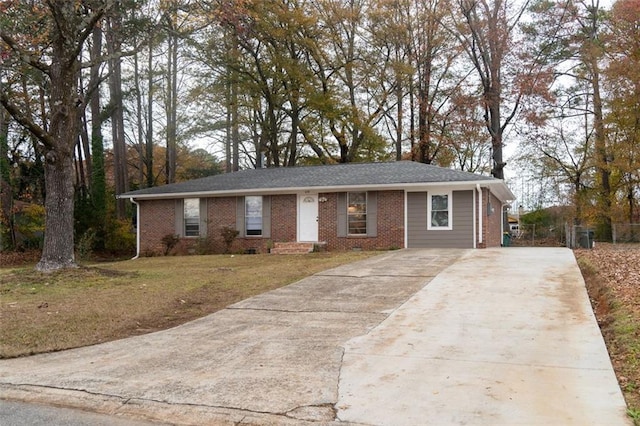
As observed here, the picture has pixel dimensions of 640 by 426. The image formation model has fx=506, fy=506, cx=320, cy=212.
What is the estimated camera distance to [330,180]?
18.9m

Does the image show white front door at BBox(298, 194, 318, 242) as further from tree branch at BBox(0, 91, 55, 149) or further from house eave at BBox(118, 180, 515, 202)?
tree branch at BBox(0, 91, 55, 149)

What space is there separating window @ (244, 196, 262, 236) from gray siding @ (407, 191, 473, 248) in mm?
5799

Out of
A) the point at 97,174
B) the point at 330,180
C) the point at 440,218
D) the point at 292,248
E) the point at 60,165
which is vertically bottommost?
the point at 292,248

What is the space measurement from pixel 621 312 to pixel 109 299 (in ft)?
26.2

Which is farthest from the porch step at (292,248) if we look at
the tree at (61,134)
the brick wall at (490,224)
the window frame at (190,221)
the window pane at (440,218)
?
the tree at (61,134)

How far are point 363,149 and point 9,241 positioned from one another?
1961 centimetres

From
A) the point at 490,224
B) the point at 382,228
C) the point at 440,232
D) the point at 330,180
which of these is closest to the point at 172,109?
the point at 330,180

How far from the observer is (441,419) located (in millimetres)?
3818

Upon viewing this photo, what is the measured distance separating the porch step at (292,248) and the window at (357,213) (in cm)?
162

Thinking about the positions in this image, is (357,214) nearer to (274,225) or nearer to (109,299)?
(274,225)

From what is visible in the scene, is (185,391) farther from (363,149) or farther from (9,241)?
(363,149)

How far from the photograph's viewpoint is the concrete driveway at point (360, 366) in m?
4.05

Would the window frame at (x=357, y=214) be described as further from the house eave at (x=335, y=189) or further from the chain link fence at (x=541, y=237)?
the chain link fence at (x=541, y=237)

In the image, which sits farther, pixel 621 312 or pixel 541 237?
pixel 541 237
